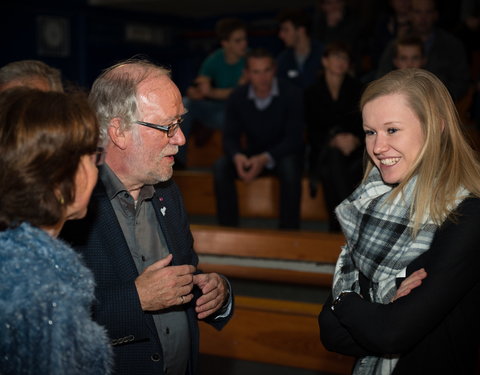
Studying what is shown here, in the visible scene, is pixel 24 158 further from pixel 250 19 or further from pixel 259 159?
pixel 250 19

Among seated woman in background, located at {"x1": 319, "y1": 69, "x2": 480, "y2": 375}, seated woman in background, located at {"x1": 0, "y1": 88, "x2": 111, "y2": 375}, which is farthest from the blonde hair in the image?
seated woman in background, located at {"x1": 0, "y1": 88, "x2": 111, "y2": 375}

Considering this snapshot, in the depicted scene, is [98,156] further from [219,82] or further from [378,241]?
[219,82]

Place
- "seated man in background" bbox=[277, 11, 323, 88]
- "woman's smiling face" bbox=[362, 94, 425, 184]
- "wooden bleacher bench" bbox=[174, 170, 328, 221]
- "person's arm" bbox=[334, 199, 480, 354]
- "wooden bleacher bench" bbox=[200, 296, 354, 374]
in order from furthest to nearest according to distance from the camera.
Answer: "seated man in background" bbox=[277, 11, 323, 88] → "wooden bleacher bench" bbox=[174, 170, 328, 221] → "wooden bleacher bench" bbox=[200, 296, 354, 374] → "woman's smiling face" bbox=[362, 94, 425, 184] → "person's arm" bbox=[334, 199, 480, 354]

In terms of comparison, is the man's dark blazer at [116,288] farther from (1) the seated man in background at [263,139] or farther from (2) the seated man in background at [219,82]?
(2) the seated man in background at [219,82]

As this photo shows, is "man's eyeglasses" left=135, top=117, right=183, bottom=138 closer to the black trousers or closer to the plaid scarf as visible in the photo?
the plaid scarf

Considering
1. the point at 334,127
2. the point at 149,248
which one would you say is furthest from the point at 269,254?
the point at 149,248

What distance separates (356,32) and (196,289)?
13.0 feet

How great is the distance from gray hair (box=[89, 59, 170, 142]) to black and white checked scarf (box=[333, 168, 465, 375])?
A: 2.14 ft

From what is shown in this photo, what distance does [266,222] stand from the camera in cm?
461

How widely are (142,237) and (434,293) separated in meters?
0.81

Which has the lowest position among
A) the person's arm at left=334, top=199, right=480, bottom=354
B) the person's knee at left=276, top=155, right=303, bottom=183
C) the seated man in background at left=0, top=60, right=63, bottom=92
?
the person's knee at left=276, top=155, right=303, bottom=183

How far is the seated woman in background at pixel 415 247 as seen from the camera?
57.3 inches

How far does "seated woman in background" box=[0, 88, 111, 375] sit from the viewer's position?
114 centimetres

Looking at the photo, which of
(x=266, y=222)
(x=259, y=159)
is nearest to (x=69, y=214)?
(x=259, y=159)
